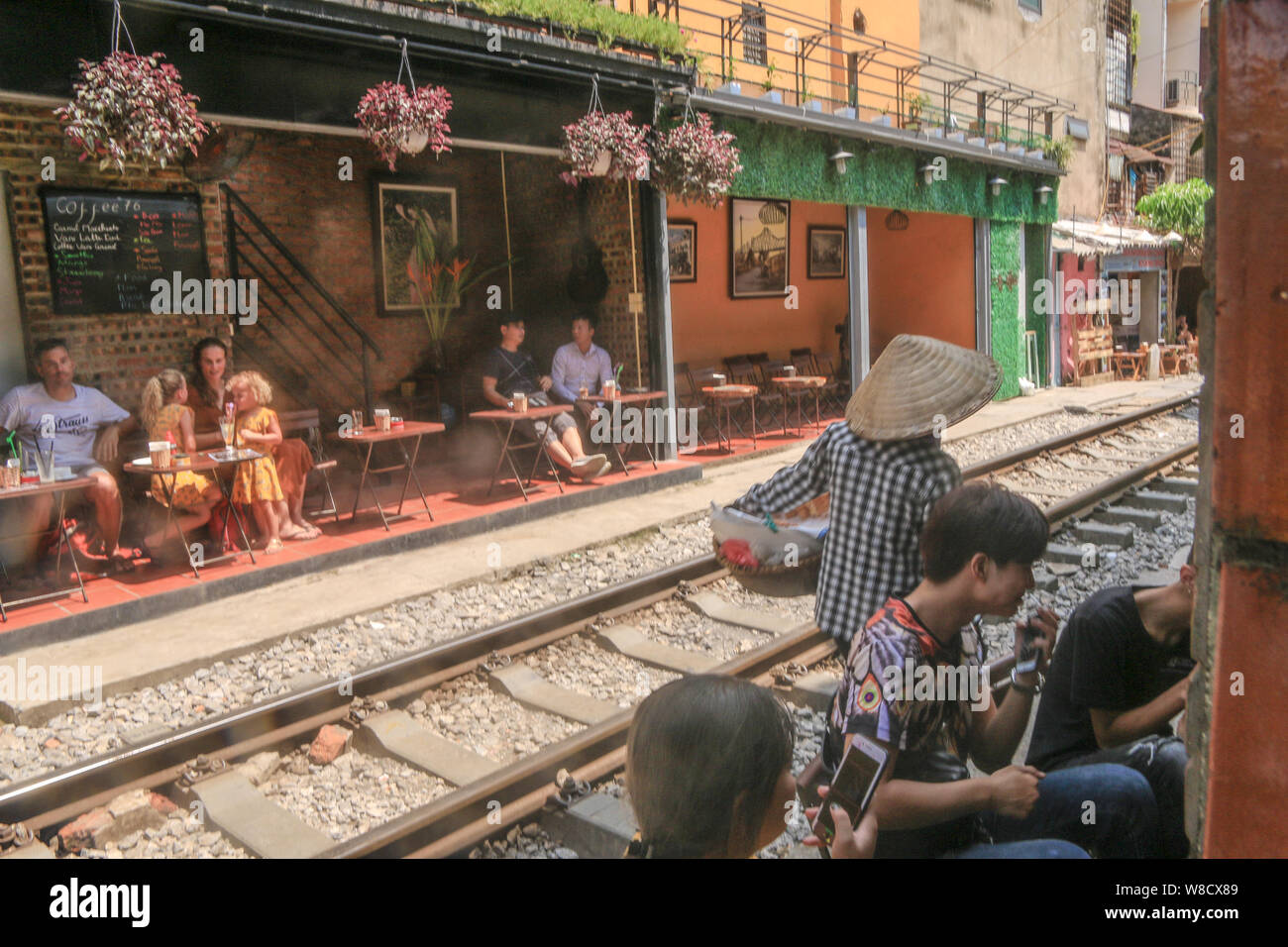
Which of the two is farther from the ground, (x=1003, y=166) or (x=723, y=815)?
(x=1003, y=166)

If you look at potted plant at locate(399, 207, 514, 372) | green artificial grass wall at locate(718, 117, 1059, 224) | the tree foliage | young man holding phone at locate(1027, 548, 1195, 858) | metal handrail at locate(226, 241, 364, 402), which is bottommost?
young man holding phone at locate(1027, 548, 1195, 858)

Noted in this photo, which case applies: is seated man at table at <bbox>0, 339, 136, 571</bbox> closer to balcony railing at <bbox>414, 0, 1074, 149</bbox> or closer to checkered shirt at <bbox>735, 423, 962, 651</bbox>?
checkered shirt at <bbox>735, 423, 962, 651</bbox>

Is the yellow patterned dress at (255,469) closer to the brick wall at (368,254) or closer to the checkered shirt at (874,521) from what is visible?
the brick wall at (368,254)

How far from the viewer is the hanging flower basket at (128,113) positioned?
231 inches

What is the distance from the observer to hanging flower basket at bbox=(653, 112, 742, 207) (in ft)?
31.9

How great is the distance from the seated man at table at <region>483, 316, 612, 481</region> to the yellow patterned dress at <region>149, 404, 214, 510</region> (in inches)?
119

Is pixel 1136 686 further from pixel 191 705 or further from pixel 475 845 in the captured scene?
pixel 191 705

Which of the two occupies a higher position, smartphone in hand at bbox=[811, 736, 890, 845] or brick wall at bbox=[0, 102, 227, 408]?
brick wall at bbox=[0, 102, 227, 408]

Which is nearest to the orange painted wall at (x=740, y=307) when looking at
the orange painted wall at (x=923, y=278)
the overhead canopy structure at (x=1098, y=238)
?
the orange painted wall at (x=923, y=278)

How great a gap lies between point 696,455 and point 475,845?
844cm

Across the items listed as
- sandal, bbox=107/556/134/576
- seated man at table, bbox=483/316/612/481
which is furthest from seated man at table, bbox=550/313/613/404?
sandal, bbox=107/556/134/576

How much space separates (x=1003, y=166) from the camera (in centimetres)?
1705

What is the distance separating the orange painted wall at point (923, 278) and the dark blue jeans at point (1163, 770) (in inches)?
621
